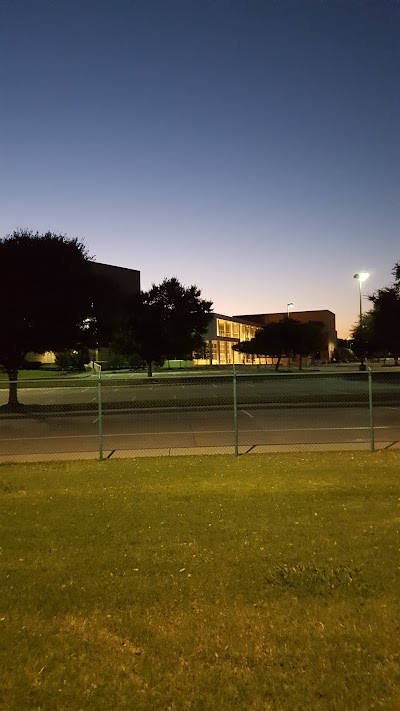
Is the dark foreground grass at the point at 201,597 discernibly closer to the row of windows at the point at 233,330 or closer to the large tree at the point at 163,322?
the large tree at the point at 163,322

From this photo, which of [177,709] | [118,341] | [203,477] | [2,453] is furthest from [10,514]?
[118,341]

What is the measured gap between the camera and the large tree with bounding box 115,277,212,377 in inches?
1668

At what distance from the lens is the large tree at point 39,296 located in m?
22.0

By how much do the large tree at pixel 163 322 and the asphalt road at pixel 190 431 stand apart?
22.4 meters

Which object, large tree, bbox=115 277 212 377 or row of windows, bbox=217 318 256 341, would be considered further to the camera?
row of windows, bbox=217 318 256 341

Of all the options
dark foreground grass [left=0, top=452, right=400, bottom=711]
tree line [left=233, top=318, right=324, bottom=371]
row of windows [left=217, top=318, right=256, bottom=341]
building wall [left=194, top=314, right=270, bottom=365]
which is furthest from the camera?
row of windows [left=217, top=318, right=256, bottom=341]

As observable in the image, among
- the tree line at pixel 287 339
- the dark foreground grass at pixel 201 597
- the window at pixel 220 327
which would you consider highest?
the window at pixel 220 327

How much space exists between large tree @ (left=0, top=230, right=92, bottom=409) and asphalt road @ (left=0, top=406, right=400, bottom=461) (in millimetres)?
3814

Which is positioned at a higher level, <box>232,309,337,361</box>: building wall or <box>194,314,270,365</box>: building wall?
<box>232,309,337,361</box>: building wall

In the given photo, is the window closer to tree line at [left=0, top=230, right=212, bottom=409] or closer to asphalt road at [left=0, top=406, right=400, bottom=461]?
tree line at [left=0, top=230, right=212, bottom=409]

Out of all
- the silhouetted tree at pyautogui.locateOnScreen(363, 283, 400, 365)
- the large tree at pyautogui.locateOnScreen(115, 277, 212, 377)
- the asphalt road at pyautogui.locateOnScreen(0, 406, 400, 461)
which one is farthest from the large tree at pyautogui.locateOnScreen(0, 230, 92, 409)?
the silhouetted tree at pyautogui.locateOnScreen(363, 283, 400, 365)

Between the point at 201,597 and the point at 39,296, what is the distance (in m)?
19.1

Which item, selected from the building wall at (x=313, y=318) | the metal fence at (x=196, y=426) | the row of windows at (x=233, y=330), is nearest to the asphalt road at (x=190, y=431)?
the metal fence at (x=196, y=426)

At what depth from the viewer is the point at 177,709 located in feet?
10.1
